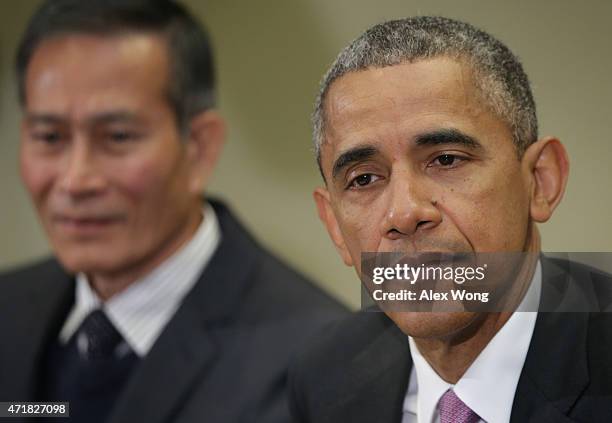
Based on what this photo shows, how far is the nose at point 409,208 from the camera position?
0.40 m

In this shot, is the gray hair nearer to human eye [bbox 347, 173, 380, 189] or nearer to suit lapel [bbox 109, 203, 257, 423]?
human eye [bbox 347, 173, 380, 189]

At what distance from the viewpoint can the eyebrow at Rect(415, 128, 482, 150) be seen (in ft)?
1.33

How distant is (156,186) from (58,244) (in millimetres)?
109

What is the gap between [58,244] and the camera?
84cm

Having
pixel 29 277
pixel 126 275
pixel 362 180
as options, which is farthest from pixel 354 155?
pixel 29 277

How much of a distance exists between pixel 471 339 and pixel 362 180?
0.33 ft

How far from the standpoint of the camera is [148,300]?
0.88 meters

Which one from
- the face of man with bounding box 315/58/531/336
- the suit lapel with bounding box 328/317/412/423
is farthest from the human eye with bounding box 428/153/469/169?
the suit lapel with bounding box 328/317/412/423

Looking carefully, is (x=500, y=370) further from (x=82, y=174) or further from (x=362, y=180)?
(x=82, y=174)

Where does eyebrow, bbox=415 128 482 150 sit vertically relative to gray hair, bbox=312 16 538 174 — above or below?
below

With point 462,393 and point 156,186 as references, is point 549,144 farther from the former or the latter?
point 156,186

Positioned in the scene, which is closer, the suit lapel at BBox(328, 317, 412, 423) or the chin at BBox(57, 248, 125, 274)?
the suit lapel at BBox(328, 317, 412, 423)

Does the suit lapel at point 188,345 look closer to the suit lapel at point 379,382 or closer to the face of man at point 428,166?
the suit lapel at point 379,382

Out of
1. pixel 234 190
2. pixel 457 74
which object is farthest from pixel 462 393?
pixel 234 190
